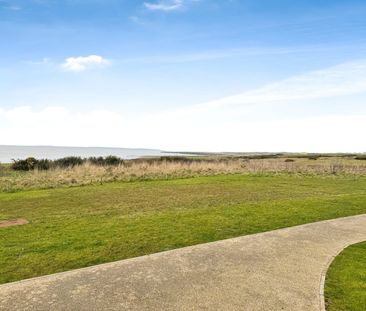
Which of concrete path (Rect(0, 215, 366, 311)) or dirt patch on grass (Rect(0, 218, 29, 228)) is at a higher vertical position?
concrete path (Rect(0, 215, 366, 311))

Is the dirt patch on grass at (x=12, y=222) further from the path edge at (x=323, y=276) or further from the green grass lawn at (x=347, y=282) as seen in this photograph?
the green grass lawn at (x=347, y=282)

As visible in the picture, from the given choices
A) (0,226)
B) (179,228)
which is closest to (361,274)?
(179,228)

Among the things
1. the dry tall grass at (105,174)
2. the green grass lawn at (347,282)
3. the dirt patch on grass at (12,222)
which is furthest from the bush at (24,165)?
the green grass lawn at (347,282)

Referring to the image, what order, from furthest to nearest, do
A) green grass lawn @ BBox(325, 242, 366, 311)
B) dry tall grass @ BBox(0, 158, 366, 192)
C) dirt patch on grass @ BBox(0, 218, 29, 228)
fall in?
dry tall grass @ BBox(0, 158, 366, 192)
dirt patch on grass @ BBox(0, 218, 29, 228)
green grass lawn @ BBox(325, 242, 366, 311)

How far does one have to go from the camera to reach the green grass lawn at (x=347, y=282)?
Result: 4.85 m

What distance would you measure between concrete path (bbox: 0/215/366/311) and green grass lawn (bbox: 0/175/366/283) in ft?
2.85

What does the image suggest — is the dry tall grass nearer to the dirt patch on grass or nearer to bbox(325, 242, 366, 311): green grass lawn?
the dirt patch on grass

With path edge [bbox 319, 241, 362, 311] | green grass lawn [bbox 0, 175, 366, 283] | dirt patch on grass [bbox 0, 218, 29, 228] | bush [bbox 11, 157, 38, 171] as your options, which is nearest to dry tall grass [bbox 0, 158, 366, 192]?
green grass lawn [bbox 0, 175, 366, 283]

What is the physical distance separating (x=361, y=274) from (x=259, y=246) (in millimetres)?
1986

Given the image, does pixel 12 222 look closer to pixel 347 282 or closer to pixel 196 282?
pixel 196 282

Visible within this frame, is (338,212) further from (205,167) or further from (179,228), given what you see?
(205,167)

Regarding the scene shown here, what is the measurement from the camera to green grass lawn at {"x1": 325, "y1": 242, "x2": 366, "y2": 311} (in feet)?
15.9

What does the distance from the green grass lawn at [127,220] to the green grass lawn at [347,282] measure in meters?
2.66

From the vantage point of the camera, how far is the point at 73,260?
665 centimetres
